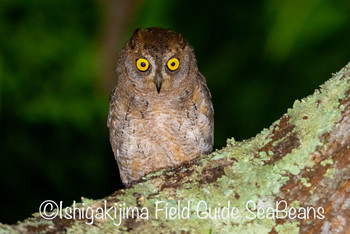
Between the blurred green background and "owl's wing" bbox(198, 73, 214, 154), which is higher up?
the blurred green background

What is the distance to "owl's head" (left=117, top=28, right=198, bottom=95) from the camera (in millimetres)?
3783

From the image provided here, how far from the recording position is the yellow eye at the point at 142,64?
3.86 metres

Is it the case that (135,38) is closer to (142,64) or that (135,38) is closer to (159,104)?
(142,64)

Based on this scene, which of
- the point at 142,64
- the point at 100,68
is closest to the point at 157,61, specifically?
the point at 142,64

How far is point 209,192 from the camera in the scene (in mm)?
1906

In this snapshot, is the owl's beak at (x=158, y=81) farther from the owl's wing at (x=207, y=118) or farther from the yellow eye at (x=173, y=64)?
the owl's wing at (x=207, y=118)

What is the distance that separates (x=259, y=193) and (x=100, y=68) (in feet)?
10.7

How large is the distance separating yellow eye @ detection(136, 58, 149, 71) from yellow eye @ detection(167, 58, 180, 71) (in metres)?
0.16

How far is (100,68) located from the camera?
4.89m

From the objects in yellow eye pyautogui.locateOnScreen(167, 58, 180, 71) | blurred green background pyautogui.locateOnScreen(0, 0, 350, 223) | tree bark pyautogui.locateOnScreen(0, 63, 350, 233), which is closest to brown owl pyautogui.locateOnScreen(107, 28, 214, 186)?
yellow eye pyautogui.locateOnScreen(167, 58, 180, 71)

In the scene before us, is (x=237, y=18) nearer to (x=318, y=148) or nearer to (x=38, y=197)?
(x=38, y=197)

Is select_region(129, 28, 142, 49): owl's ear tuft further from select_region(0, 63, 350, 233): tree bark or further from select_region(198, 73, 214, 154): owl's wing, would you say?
select_region(0, 63, 350, 233): tree bark

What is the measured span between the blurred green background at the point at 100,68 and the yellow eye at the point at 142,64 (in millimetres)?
959

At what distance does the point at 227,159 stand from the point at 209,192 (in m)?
0.19
